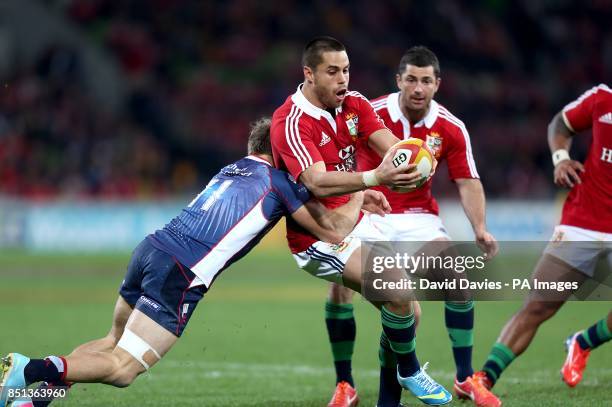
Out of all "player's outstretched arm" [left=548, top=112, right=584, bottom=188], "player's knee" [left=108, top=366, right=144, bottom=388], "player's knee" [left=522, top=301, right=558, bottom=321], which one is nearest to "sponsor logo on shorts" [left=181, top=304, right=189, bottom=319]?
"player's knee" [left=108, top=366, right=144, bottom=388]

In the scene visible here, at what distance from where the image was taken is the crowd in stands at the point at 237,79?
23.0 m

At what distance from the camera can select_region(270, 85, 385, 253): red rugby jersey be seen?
237 inches

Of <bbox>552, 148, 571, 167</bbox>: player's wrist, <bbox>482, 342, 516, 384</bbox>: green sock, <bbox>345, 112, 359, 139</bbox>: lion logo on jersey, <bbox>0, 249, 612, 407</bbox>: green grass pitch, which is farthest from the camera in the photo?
<bbox>552, 148, 571, 167</bbox>: player's wrist

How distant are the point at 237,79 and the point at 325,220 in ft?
67.8

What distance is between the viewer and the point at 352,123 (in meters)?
6.41

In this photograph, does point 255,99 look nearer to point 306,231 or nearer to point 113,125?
point 113,125

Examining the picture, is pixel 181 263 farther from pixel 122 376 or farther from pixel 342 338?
pixel 342 338

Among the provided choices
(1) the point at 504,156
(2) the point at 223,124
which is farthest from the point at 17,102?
(1) the point at 504,156

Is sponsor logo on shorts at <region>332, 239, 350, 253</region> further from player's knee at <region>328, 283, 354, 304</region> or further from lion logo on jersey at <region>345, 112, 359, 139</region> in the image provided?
player's knee at <region>328, 283, 354, 304</region>

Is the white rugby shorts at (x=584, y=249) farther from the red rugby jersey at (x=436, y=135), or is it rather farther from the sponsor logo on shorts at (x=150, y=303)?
the sponsor logo on shorts at (x=150, y=303)

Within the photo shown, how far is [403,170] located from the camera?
5.56 m

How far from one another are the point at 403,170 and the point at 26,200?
17.7 m

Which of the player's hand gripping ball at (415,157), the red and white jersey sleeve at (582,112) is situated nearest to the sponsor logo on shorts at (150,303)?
the player's hand gripping ball at (415,157)

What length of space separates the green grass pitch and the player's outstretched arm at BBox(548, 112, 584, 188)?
5.49ft
